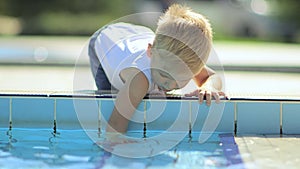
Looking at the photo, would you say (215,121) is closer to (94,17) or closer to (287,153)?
(287,153)

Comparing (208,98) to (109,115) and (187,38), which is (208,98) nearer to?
(187,38)

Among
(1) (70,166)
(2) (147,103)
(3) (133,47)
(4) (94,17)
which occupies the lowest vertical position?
(1) (70,166)

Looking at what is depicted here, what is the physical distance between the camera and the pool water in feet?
9.34

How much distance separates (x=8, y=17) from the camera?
1638cm

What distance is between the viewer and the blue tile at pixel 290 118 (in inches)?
139

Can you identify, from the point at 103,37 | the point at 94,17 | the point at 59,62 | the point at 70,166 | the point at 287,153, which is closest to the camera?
the point at 70,166

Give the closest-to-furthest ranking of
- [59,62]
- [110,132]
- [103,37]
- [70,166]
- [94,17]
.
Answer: [70,166] < [110,132] < [103,37] < [59,62] < [94,17]

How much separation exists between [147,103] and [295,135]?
2.55 feet

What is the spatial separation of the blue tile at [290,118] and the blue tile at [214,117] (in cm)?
27

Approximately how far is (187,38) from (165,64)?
17cm

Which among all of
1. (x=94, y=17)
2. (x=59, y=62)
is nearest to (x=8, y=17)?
(x=94, y=17)

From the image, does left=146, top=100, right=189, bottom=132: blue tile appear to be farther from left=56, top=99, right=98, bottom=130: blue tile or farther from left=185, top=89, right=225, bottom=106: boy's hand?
left=56, top=99, right=98, bottom=130: blue tile

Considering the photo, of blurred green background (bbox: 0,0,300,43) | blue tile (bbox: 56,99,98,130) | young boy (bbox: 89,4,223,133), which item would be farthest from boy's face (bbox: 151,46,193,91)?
blurred green background (bbox: 0,0,300,43)

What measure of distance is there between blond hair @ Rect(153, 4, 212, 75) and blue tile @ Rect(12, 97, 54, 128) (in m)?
0.71
